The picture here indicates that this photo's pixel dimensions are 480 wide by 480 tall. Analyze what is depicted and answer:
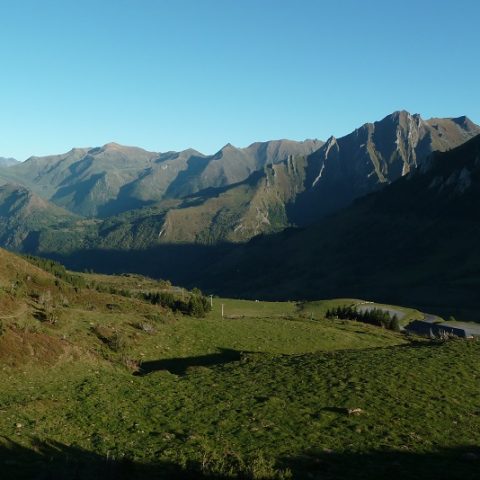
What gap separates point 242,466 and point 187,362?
75.5 feet

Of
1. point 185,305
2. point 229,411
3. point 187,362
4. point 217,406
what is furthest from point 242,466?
point 185,305

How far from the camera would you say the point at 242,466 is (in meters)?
17.2

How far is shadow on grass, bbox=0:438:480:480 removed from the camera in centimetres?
1705

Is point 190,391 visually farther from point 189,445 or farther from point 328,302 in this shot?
point 328,302

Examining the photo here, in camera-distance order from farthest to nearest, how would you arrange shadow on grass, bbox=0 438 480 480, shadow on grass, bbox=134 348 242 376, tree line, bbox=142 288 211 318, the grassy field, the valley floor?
1. tree line, bbox=142 288 211 318
2. shadow on grass, bbox=134 348 242 376
3. the grassy field
4. the valley floor
5. shadow on grass, bbox=0 438 480 480

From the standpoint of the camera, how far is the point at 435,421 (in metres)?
24.5

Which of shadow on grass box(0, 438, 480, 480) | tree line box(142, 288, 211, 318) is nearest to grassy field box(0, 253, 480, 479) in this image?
shadow on grass box(0, 438, 480, 480)

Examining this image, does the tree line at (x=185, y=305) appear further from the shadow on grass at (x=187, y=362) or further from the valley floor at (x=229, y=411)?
the shadow on grass at (x=187, y=362)

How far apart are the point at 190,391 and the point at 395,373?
13028 millimetres

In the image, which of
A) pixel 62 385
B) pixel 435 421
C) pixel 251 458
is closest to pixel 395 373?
pixel 435 421

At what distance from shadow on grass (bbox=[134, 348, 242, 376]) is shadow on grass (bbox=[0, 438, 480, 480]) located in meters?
16.5

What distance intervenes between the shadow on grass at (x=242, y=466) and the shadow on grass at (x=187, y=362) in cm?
1648

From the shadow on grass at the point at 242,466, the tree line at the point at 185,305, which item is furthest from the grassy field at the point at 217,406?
the tree line at the point at 185,305

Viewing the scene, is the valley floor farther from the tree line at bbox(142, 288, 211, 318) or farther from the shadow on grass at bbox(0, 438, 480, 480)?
the tree line at bbox(142, 288, 211, 318)
